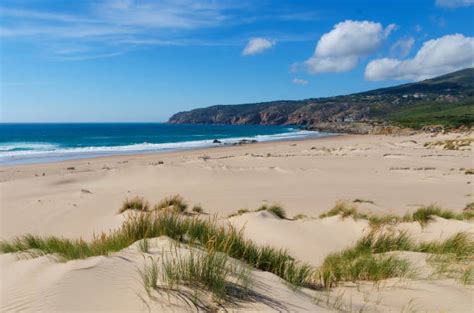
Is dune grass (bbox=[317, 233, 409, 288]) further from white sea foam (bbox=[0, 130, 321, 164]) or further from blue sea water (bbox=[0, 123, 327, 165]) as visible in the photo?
white sea foam (bbox=[0, 130, 321, 164])

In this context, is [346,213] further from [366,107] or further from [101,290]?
[366,107]

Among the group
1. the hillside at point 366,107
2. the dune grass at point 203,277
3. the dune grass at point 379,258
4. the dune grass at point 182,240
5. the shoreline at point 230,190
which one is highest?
the hillside at point 366,107

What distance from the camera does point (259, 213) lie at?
955cm

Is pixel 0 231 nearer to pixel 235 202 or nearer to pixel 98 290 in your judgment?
pixel 235 202

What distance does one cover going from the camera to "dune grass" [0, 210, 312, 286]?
4531mm

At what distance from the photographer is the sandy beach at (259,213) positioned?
11.6 feet

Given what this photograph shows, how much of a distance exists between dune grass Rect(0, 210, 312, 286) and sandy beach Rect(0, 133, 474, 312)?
13.6 inches

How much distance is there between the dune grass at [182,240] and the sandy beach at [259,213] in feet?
1.14

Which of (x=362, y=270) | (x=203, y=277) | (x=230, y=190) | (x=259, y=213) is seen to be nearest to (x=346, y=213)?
(x=259, y=213)

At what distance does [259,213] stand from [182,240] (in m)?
4.59

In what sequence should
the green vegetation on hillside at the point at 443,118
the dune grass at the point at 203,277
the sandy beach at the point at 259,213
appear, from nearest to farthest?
the dune grass at the point at 203,277
the sandy beach at the point at 259,213
the green vegetation on hillside at the point at 443,118

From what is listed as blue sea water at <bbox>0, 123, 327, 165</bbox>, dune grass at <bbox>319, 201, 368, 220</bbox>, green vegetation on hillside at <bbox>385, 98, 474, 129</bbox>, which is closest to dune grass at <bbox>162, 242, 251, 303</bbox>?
dune grass at <bbox>319, 201, 368, 220</bbox>

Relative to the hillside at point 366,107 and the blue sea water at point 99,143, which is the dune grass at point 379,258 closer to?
the blue sea water at point 99,143

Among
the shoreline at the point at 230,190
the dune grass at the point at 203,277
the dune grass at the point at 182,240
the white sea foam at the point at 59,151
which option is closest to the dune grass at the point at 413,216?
the shoreline at the point at 230,190
